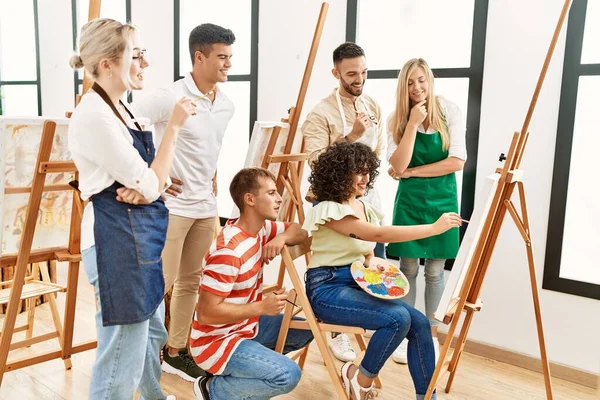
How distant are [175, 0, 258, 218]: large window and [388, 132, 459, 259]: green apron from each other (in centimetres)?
161

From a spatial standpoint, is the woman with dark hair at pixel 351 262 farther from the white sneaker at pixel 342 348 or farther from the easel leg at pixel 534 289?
the white sneaker at pixel 342 348

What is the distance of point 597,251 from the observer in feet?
8.95

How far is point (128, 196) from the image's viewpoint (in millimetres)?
1574

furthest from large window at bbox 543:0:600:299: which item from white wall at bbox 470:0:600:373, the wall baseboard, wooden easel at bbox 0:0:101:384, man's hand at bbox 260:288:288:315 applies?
wooden easel at bbox 0:0:101:384

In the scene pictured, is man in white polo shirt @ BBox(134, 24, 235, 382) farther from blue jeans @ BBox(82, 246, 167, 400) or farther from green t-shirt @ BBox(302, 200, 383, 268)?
blue jeans @ BBox(82, 246, 167, 400)

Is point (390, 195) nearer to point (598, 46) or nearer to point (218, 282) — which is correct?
point (598, 46)

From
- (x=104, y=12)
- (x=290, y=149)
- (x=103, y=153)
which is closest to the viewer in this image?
(x=103, y=153)

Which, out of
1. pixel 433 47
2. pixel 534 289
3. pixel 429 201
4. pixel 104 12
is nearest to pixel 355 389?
pixel 534 289

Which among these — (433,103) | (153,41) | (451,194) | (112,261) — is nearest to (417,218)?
(451,194)

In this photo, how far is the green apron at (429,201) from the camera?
8.84 ft

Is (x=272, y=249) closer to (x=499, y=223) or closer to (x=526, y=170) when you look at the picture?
(x=499, y=223)

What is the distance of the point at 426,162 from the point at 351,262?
0.81 m

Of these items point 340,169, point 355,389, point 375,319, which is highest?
point 340,169

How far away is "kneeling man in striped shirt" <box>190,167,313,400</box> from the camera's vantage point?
190 centimetres
